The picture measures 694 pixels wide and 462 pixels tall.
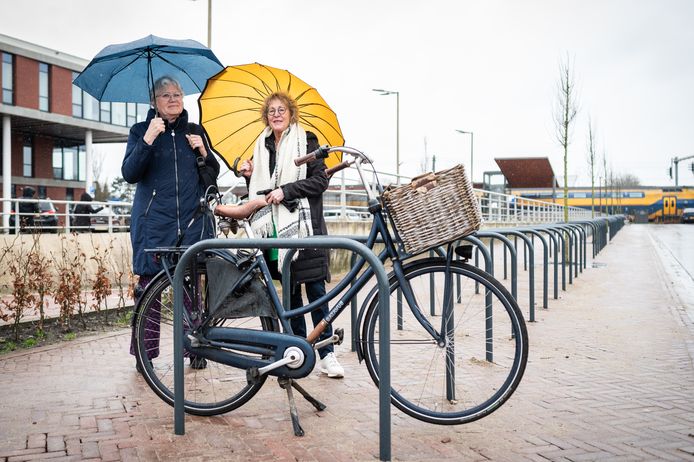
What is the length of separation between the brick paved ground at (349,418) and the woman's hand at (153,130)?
1.64 metres

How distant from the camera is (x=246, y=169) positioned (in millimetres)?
4602

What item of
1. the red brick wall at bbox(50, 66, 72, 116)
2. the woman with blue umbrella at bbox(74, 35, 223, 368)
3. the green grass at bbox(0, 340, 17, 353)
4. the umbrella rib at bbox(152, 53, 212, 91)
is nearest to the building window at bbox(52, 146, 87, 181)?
the red brick wall at bbox(50, 66, 72, 116)

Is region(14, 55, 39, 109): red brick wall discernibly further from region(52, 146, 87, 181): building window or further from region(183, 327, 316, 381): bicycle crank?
region(183, 327, 316, 381): bicycle crank

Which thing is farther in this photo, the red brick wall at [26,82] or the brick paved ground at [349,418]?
the red brick wall at [26,82]

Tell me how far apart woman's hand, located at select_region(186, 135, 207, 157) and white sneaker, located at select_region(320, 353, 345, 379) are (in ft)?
5.44

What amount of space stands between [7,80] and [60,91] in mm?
3133

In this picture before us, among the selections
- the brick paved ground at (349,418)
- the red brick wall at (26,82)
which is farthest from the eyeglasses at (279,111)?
the red brick wall at (26,82)

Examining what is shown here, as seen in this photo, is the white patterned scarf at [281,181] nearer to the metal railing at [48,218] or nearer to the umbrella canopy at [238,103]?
the umbrella canopy at [238,103]

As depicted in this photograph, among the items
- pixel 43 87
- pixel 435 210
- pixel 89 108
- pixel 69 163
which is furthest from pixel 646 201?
pixel 435 210

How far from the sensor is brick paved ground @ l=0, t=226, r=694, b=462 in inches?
132

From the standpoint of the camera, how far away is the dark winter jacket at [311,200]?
4.29m

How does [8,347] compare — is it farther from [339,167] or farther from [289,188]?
[339,167]

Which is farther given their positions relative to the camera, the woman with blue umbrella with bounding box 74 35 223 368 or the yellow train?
the yellow train

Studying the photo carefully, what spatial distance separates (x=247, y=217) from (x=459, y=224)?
4.88 feet
